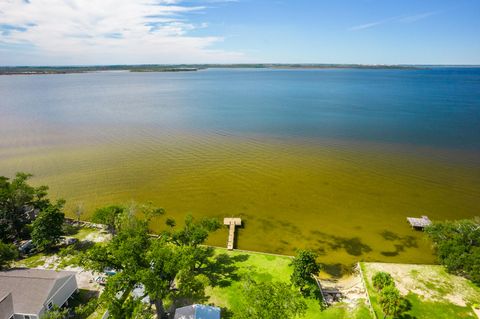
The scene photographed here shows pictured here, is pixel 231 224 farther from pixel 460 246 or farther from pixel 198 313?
pixel 460 246

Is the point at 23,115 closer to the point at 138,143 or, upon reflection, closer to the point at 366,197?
the point at 138,143

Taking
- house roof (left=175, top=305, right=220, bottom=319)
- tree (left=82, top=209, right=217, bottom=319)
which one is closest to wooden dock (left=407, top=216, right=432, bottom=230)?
house roof (left=175, top=305, right=220, bottom=319)

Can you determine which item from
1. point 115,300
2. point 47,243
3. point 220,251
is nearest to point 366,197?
point 220,251

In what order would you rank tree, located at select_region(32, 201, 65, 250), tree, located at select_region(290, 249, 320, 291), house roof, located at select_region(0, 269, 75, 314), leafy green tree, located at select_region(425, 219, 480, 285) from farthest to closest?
tree, located at select_region(32, 201, 65, 250) → leafy green tree, located at select_region(425, 219, 480, 285) → tree, located at select_region(290, 249, 320, 291) → house roof, located at select_region(0, 269, 75, 314)

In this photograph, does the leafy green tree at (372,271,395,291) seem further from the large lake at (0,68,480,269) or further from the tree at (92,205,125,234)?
the tree at (92,205,125,234)

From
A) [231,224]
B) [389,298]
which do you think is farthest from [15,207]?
[389,298]

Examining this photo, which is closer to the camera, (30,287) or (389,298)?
(389,298)
